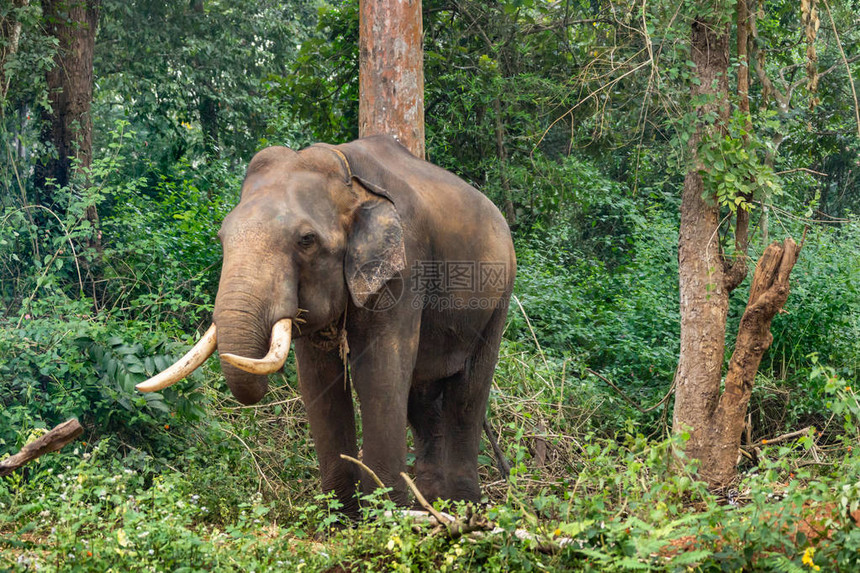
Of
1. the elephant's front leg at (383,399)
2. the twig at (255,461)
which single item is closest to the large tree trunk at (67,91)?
the twig at (255,461)

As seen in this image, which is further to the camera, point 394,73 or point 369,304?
point 394,73

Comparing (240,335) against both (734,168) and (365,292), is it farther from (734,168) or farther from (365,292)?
(734,168)

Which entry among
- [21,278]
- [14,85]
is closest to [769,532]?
[21,278]

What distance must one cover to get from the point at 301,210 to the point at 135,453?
8.97 ft

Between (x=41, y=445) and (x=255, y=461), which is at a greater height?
(x=41, y=445)

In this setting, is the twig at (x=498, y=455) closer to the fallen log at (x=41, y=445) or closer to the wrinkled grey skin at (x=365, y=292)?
the wrinkled grey skin at (x=365, y=292)

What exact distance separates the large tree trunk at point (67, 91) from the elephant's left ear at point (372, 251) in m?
5.56

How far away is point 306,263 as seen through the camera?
500 cm

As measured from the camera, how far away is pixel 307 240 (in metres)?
→ 4.98

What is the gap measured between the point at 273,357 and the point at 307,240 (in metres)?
0.72

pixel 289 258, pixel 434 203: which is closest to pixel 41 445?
pixel 289 258

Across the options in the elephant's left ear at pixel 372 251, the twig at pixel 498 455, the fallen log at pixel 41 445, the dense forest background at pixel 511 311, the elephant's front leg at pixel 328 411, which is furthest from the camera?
the twig at pixel 498 455

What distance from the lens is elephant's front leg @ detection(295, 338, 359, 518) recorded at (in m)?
5.60

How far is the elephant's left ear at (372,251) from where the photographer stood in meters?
5.21
